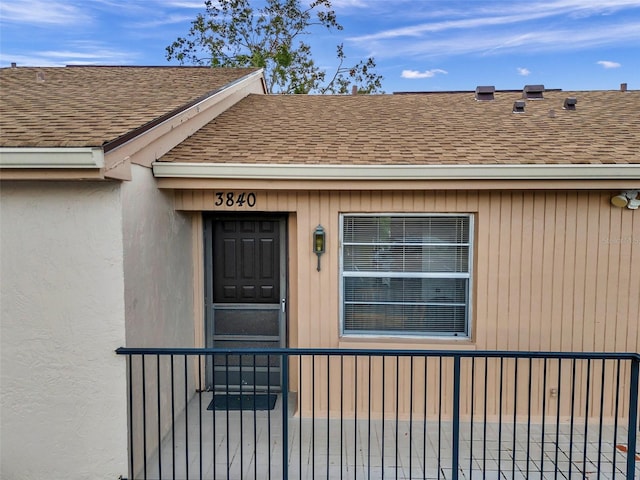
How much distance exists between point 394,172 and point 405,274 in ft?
3.70

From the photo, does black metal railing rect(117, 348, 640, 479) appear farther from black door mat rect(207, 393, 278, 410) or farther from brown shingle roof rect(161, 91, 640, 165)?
brown shingle roof rect(161, 91, 640, 165)

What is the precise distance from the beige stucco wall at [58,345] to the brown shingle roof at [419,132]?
1.30m

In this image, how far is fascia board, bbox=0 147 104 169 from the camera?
2.86 metres

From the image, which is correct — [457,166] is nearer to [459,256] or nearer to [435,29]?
[459,256]

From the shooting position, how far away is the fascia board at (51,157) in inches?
112

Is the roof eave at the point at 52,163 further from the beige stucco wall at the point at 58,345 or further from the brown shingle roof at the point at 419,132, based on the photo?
the brown shingle roof at the point at 419,132

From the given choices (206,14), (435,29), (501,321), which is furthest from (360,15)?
(501,321)

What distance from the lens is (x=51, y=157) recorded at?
291cm

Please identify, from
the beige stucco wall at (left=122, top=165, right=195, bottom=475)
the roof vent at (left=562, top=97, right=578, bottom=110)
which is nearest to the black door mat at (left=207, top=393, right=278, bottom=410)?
the beige stucco wall at (left=122, top=165, right=195, bottom=475)

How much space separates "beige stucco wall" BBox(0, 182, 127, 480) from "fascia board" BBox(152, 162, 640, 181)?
1073mm

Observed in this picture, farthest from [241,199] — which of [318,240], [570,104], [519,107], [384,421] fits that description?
[570,104]

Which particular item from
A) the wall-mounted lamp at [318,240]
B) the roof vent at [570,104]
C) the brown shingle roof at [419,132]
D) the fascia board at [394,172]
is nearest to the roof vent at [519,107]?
the brown shingle roof at [419,132]

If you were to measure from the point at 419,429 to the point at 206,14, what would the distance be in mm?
17218

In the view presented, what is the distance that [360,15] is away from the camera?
11.8 m
